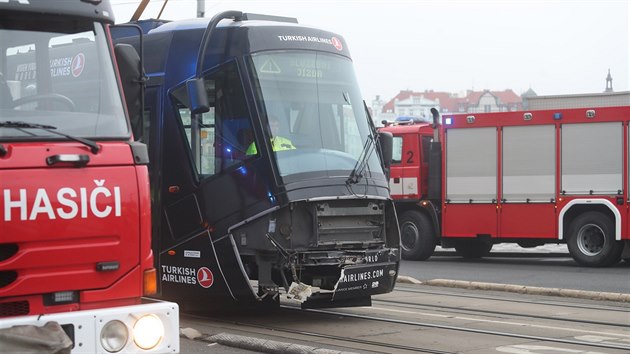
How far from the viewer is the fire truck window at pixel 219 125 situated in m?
10.5

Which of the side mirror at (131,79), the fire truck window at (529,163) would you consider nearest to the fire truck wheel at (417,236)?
the fire truck window at (529,163)

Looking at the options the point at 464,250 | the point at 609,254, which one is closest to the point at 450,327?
the point at 609,254

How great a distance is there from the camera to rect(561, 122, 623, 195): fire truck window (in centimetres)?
1827

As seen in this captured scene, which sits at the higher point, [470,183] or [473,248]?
[470,183]

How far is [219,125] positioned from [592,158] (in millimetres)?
9958

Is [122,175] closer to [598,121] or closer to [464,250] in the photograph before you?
[598,121]

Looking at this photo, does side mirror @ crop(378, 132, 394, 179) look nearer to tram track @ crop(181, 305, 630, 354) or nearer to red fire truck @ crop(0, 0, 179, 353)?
tram track @ crop(181, 305, 630, 354)

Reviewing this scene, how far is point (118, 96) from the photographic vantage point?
643 centimetres

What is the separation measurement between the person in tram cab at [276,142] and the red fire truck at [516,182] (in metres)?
9.51

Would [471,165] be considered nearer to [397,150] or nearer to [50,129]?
[397,150]

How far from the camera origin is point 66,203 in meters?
5.77

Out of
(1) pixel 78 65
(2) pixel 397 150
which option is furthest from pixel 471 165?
(1) pixel 78 65

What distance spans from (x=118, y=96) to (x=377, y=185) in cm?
498

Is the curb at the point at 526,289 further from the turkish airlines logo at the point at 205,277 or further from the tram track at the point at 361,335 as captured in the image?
the turkish airlines logo at the point at 205,277
